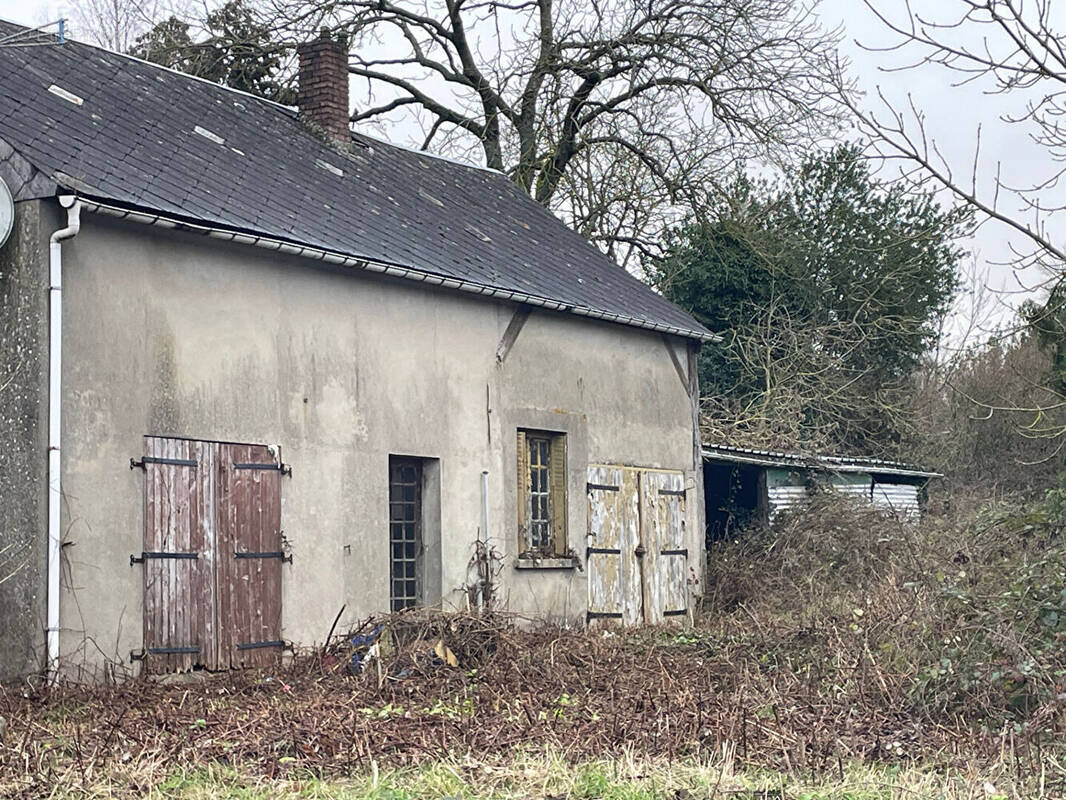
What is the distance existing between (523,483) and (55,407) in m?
6.13

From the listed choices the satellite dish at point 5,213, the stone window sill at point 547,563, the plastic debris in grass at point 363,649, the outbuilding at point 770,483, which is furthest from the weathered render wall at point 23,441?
the outbuilding at point 770,483

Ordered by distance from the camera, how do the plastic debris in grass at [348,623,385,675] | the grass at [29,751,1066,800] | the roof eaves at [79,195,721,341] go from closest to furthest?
the grass at [29,751,1066,800] < the roof eaves at [79,195,721,341] < the plastic debris in grass at [348,623,385,675]

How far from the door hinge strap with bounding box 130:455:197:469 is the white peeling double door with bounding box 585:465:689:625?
5.74m

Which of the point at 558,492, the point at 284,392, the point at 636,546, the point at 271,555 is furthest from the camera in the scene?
the point at 636,546

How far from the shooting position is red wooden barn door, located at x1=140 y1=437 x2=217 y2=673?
11.3 metres

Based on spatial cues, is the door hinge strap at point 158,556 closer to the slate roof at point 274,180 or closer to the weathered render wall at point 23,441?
the weathered render wall at point 23,441

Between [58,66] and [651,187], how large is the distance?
1367 cm

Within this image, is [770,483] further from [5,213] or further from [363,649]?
[5,213]

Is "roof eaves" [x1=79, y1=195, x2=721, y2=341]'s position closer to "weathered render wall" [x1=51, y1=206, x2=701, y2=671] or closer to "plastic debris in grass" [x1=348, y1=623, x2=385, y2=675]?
"weathered render wall" [x1=51, y1=206, x2=701, y2=671]

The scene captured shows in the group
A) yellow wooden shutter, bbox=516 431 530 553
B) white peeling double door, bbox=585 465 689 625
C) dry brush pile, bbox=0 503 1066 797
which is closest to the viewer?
dry brush pile, bbox=0 503 1066 797

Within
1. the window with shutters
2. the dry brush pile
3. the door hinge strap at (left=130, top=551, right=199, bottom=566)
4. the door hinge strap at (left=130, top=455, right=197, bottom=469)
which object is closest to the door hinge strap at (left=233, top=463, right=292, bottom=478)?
the door hinge strap at (left=130, top=455, right=197, bottom=469)

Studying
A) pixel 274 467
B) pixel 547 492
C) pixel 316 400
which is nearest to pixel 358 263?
pixel 316 400

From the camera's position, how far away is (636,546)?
16.9 metres

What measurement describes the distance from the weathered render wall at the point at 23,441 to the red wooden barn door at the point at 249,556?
5.80 feet
